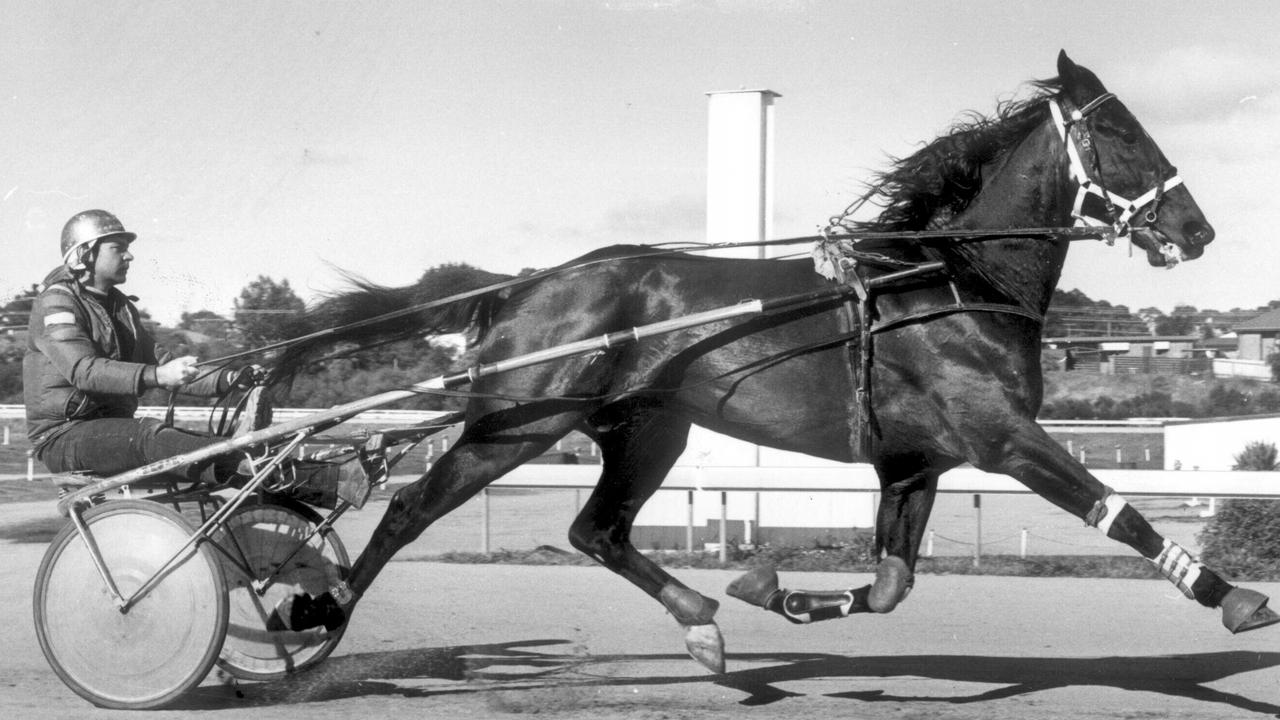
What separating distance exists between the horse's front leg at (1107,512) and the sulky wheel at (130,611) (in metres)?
2.66

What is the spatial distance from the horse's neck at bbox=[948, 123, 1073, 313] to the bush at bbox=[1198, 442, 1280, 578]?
3.96 m

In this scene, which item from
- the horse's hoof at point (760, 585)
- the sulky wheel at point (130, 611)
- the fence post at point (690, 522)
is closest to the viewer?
the sulky wheel at point (130, 611)

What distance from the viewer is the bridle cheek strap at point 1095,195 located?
464cm

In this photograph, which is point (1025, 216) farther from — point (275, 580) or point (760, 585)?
point (275, 580)

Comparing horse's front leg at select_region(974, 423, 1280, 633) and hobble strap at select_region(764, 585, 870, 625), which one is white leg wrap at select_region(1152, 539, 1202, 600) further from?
hobble strap at select_region(764, 585, 870, 625)

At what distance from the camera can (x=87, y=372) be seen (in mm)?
4547

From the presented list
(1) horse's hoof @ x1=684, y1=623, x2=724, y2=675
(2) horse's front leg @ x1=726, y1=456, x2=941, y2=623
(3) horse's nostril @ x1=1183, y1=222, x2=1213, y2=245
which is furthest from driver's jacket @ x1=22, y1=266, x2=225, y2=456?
(3) horse's nostril @ x1=1183, y1=222, x2=1213, y2=245

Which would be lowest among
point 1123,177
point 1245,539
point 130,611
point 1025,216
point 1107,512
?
point 130,611

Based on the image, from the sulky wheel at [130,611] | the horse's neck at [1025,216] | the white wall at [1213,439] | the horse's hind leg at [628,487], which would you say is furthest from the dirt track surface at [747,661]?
the white wall at [1213,439]

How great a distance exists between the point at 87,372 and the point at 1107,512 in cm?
339

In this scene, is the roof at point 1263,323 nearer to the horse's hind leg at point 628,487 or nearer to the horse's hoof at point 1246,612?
the horse's hind leg at point 628,487

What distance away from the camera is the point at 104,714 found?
176 inches

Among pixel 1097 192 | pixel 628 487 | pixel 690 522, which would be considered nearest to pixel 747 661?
pixel 628 487

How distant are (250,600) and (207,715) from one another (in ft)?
2.10
